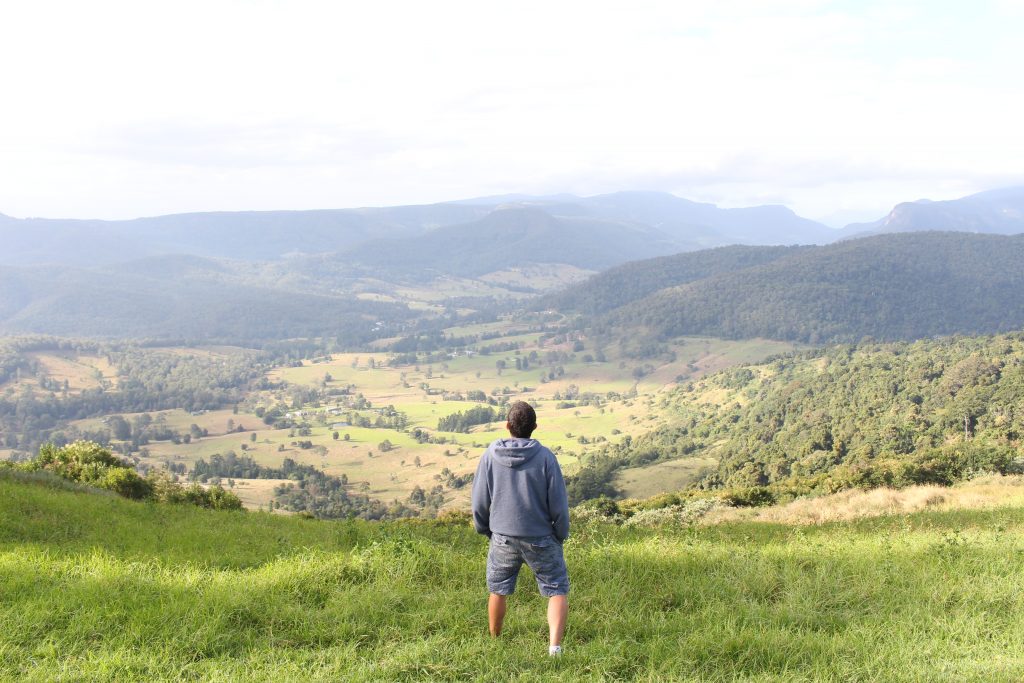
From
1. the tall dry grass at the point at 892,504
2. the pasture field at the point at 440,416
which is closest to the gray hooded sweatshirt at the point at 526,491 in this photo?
the tall dry grass at the point at 892,504

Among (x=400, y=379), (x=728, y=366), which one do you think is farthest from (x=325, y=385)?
(x=728, y=366)

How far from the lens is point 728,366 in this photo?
531ft

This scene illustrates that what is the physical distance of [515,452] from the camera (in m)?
5.64

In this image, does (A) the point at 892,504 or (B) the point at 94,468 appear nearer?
(A) the point at 892,504

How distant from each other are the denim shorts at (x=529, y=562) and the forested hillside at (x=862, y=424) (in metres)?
23.5

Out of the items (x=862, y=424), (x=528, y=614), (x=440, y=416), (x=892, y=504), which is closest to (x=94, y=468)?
(x=528, y=614)

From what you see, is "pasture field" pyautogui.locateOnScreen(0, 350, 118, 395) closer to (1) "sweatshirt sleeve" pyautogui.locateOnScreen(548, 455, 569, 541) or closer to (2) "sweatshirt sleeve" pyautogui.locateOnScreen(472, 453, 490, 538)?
(2) "sweatshirt sleeve" pyautogui.locateOnScreen(472, 453, 490, 538)

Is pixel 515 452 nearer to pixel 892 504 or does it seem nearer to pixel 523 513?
pixel 523 513

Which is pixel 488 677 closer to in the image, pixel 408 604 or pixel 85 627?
pixel 408 604

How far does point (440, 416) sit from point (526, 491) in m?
132

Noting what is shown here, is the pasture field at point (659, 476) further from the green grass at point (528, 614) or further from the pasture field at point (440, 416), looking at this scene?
the green grass at point (528, 614)

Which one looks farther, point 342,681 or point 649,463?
point 649,463

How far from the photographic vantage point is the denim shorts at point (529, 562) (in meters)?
5.72

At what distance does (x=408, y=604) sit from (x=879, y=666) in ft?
13.7
